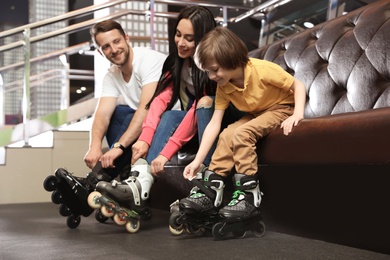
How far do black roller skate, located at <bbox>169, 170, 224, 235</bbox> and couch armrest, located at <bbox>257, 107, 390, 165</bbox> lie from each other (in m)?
0.18

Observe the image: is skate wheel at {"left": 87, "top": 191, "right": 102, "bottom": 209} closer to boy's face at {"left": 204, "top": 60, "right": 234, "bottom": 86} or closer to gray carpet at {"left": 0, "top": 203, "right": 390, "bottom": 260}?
gray carpet at {"left": 0, "top": 203, "right": 390, "bottom": 260}

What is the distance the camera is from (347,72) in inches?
69.8

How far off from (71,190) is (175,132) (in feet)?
1.42

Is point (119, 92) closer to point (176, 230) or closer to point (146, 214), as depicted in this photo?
point (146, 214)

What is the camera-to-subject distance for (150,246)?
4.74 ft

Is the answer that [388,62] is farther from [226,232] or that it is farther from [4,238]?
[4,238]

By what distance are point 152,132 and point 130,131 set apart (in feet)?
0.54

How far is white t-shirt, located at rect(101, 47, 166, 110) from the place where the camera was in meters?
2.14

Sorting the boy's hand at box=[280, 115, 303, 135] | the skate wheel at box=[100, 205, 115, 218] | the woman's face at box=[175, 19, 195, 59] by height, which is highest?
the woman's face at box=[175, 19, 195, 59]

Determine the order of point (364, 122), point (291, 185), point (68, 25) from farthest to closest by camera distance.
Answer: point (68, 25) < point (291, 185) < point (364, 122)

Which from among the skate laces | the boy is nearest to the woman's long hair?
the boy

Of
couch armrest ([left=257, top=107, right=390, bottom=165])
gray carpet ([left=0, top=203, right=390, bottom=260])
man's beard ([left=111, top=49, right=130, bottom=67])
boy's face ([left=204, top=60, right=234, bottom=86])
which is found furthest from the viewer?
man's beard ([left=111, top=49, right=130, bottom=67])

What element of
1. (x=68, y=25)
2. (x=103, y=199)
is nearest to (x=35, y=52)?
(x=68, y=25)

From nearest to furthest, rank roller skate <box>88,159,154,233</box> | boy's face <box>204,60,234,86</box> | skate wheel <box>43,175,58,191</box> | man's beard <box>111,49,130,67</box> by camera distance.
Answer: boy's face <box>204,60,234,86</box> < roller skate <box>88,159,154,233</box> < skate wheel <box>43,175,58,191</box> < man's beard <box>111,49,130,67</box>
